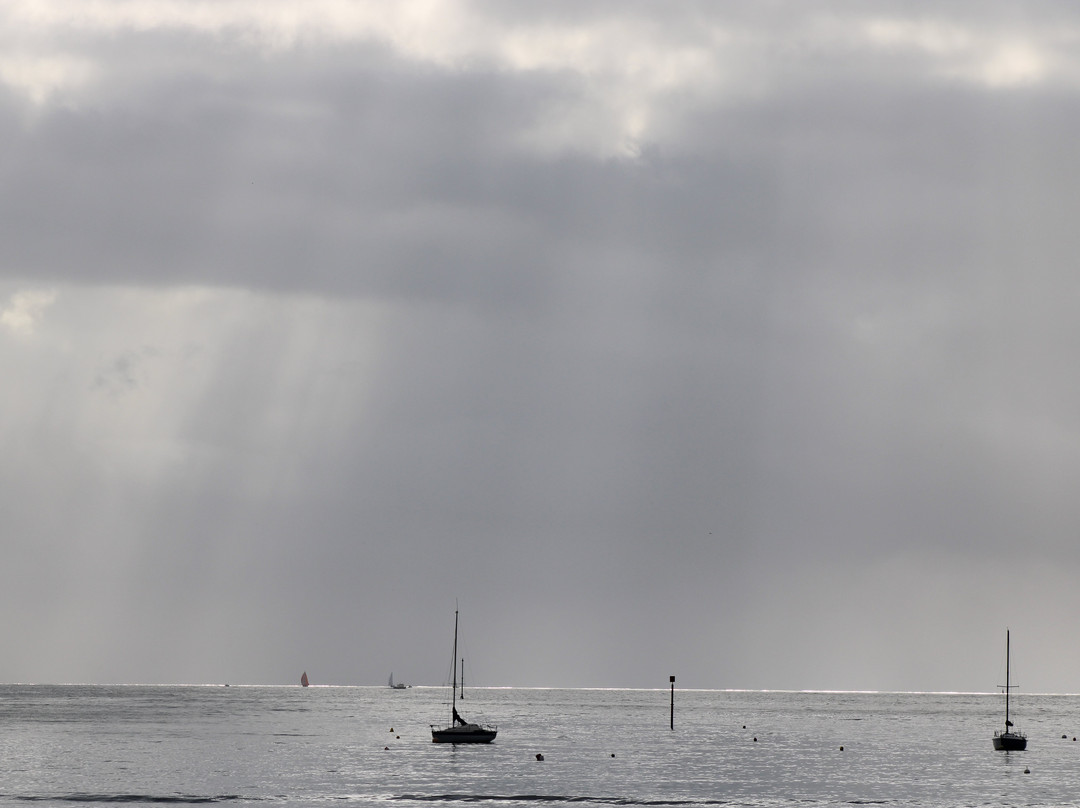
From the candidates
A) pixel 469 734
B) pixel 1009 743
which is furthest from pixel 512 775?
pixel 1009 743

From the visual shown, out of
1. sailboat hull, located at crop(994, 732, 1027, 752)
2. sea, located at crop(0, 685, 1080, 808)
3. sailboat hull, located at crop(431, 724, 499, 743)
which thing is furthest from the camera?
sailboat hull, located at crop(994, 732, 1027, 752)

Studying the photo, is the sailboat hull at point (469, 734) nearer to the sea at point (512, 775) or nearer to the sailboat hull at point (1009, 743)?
the sea at point (512, 775)

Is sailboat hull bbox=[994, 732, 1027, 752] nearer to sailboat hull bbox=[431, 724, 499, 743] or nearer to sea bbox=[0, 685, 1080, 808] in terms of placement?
sea bbox=[0, 685, 1080, 808]

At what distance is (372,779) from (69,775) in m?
28.9

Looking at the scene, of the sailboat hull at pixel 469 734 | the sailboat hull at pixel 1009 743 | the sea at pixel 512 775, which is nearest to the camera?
the sea at pixel 512 775

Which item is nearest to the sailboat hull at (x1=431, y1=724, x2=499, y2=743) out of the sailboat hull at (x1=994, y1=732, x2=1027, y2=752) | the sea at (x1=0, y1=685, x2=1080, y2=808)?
the sea at (x1=0, y1=685, x2=1080, y2=808)

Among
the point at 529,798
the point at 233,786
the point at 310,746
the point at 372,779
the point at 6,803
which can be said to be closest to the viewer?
the point at 6,803

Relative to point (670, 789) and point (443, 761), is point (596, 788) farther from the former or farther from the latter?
point (443, 761)

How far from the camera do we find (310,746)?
191000 mm

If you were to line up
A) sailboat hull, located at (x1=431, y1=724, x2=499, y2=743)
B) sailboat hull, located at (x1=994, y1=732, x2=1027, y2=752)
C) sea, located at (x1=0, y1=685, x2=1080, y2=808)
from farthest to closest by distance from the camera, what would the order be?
sailboat hull, located at (x1=994, y1=732, x2=1027, y2=752) → sailboat hull, located at (x1=431, y1=724, x2=499, y2=743) → sea, located at (x1=0, y1=685, x2=1080, y2=808)

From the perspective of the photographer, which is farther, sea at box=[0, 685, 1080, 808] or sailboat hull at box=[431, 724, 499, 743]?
sailboat hull at box=[431, 724, 499, 743]

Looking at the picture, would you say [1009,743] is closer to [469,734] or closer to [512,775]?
[469,734]

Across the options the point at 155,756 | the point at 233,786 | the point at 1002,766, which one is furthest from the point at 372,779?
the point at 1002,766

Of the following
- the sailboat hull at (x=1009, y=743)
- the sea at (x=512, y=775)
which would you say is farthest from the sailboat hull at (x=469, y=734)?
the sailboat hull at (x=1009, y=743)
